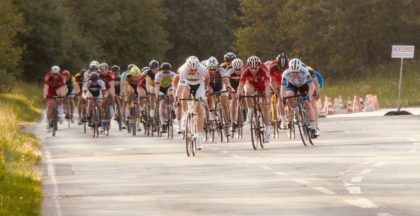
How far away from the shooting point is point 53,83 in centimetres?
3756

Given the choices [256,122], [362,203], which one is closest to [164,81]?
[256,122]

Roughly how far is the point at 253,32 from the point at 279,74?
71.8m

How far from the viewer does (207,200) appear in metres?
15.9

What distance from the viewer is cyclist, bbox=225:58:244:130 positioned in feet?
97.8

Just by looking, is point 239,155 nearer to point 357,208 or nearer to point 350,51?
point 357,208

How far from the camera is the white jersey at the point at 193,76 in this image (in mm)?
25750

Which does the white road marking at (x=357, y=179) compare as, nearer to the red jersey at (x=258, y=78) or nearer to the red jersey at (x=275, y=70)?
the red jersey at (x=258, y=78)

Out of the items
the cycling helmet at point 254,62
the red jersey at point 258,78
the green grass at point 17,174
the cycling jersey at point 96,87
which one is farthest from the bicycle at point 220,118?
the cycling jersey at point 96,87

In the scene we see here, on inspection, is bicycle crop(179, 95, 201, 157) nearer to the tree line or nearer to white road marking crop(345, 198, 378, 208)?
white road marking crop(345, 198, 378, 208)

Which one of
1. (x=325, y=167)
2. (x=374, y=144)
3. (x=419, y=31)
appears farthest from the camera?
(x=419, y=31)

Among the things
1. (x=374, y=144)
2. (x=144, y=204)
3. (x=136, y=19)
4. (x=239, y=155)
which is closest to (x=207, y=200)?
(x=144, y=204)

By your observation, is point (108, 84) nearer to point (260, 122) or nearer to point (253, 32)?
point (260, 122)

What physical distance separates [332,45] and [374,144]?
219 feet

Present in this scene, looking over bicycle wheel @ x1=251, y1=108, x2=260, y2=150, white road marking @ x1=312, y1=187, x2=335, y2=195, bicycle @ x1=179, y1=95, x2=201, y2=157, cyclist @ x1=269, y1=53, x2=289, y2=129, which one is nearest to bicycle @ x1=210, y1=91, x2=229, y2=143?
cyclist @ x1=269, y1=53, x2=289, y2=129
